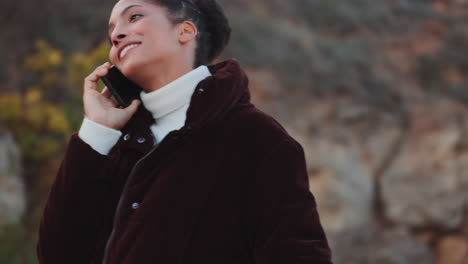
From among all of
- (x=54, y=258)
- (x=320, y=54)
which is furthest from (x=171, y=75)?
(x=320, y=54)

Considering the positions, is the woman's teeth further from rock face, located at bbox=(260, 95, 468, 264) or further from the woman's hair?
rock face, located at bbox=(260, 95, 468, 264)

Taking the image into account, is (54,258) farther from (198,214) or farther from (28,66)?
(28,66)

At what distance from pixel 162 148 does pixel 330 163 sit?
24.8 ft

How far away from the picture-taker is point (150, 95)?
5.23ft

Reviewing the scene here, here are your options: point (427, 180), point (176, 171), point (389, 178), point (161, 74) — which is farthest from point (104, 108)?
point (427, 180)

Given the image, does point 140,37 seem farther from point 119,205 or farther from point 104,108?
point 119,205

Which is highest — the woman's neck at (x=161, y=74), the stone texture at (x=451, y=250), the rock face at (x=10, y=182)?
the woman's neck at (x=161, y=74)

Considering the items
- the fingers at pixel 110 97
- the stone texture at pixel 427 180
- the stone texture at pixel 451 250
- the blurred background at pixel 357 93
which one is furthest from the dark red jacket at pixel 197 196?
the stone texture at pixel 451 250

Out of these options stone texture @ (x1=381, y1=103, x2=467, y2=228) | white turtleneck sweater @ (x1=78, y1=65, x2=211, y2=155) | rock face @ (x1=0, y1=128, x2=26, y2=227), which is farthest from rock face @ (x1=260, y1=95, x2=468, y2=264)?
white turtleneck sweater @ (x1=78, y1=65, x2=211, y2=155)

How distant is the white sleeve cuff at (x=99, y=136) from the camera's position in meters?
A: 1.58

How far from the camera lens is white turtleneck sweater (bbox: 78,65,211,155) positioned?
1572 millimetres

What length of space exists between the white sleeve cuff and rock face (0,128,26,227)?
171 inches

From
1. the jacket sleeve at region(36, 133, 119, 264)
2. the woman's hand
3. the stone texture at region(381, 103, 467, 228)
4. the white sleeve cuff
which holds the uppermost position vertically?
the woman's hand

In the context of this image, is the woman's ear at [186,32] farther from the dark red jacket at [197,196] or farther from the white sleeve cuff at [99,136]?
the white sleeve cuff at [99,136]
